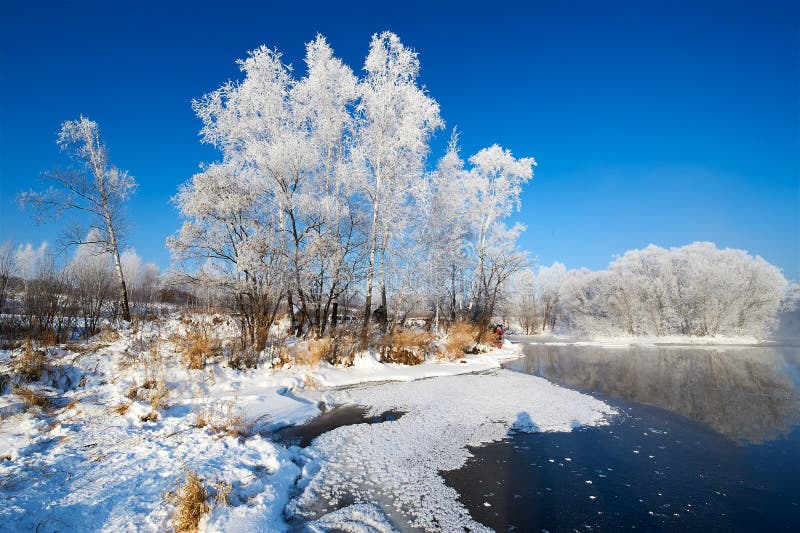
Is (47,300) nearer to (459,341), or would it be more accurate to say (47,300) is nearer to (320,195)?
(320,195)

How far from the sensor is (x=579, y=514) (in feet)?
12.2

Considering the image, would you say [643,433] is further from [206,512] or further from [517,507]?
[206,512]

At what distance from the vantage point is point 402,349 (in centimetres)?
1312

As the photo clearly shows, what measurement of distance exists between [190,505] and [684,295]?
43234mm

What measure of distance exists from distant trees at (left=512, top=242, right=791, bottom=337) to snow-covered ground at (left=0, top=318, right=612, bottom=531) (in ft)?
110

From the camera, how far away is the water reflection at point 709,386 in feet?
22.5

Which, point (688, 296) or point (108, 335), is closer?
→ point (108, 335)

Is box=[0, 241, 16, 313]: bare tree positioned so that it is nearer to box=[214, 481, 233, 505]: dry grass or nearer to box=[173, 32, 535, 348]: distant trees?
box=[173, 32, 535, 348]: distant trees

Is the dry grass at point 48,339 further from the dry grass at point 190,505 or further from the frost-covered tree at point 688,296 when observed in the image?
the frost-covered tree at point 688,296

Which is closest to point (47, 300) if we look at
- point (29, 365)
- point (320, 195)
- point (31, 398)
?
point (29, 365)

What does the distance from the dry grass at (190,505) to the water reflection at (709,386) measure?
7.59 meters

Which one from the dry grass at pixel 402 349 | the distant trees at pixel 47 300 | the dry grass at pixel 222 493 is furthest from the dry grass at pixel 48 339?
the dry grass at pixel 402 349

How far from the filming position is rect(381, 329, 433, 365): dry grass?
1279 centimetres

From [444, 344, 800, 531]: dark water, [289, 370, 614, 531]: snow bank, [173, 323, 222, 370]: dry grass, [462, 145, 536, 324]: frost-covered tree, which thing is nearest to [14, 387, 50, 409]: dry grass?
[173, 323, 222, 370]: dry grass
